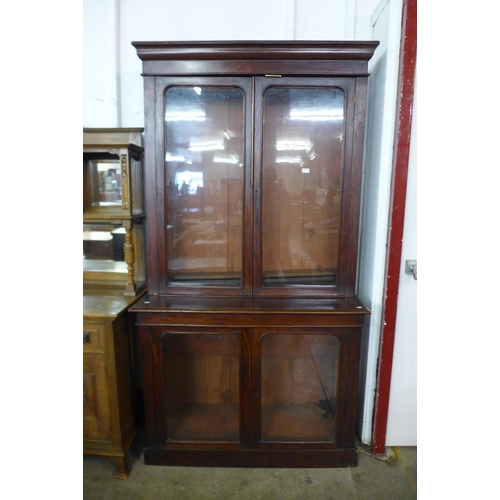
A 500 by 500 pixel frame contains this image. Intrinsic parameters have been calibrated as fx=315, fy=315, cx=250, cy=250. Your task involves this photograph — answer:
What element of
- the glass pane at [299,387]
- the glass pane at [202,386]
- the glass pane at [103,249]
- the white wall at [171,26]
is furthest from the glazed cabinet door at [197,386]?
the white wall at [171,26]

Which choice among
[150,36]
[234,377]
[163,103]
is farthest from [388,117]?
[234,377]

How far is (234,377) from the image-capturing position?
1.55 metres

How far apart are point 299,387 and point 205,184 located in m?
1.12

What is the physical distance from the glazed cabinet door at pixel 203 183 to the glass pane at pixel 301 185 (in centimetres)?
11

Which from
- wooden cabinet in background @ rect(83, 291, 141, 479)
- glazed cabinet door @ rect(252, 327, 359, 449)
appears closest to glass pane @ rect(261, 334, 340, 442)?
glazed cabinet door @ rect(252, 327, 359, 449)

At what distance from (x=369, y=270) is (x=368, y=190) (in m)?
0.42

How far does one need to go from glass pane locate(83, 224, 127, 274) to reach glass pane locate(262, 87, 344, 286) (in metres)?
0.83

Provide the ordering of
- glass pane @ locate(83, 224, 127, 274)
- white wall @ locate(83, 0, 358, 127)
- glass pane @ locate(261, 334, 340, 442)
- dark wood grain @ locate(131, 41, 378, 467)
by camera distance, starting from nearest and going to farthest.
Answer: dark wood grain @ locate(131, 41, 378, 467), glass pane @ locate(261, 334, 340, 442), white wall @ locate(83, 0, 358, 127), glass pane @ locate(83, 224, 127, 274)

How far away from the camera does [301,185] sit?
1539 millimetres

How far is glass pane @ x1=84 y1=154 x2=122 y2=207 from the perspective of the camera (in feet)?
5.70

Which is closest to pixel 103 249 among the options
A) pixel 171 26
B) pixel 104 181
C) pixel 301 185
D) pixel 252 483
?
pixel 104 181

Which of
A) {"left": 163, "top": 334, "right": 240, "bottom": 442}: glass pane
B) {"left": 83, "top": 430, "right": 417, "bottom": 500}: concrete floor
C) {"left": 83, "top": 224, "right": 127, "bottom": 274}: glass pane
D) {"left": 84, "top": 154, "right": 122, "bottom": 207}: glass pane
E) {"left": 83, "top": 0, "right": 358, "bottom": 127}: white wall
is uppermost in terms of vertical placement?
{"left": 83, "top": 0, "right": 358, "bottom": 127}: white wall

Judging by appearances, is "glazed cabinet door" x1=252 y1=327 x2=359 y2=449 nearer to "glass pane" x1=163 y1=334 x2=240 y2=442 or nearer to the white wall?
"glass pane" x1=163 y1=334 x2=240 y2=442
